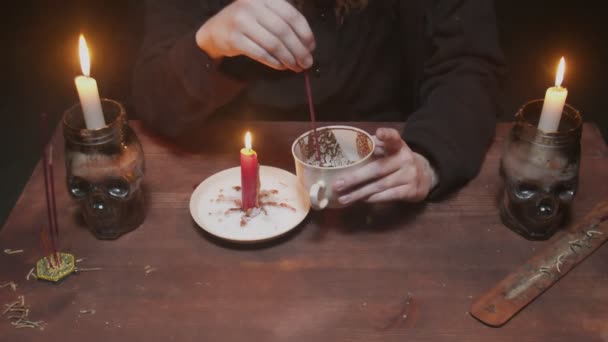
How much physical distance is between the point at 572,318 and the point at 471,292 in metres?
0.12

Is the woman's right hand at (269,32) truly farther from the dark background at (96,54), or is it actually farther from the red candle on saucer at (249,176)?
the dark background at (96,54)

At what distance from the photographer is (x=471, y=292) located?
32.0 inches

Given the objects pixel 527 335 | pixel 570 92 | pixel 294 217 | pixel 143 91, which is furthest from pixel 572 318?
pixel 570 92

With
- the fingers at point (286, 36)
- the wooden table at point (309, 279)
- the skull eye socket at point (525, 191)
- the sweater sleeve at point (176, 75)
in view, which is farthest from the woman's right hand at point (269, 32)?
the skull eye socket at point (525, 191)

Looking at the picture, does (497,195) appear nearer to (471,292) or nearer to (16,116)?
(471,292)

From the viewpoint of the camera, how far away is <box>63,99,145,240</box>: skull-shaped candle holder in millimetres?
845

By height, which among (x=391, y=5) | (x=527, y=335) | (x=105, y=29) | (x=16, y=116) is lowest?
(x=16, y=116)

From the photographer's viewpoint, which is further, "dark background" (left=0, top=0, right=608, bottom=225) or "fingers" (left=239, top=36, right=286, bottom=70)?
"dark background" (left=0, top=0, right=608, bottom=225)

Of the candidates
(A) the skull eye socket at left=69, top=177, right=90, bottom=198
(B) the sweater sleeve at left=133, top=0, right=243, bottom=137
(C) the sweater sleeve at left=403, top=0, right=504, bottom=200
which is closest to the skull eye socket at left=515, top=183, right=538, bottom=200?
(C) the sweater sleeve at left=403, top=0, right=504, bottom=200

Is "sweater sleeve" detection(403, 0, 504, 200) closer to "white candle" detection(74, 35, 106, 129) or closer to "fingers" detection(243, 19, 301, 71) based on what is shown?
"fingers" detection(243, 19, 301, 71)

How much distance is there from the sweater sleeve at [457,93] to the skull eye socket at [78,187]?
0.49 m

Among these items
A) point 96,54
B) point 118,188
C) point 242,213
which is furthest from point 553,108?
point 96,54

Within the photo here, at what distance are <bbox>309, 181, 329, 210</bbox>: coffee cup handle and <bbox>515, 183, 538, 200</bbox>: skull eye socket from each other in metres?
0.27

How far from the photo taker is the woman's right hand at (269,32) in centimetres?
88
